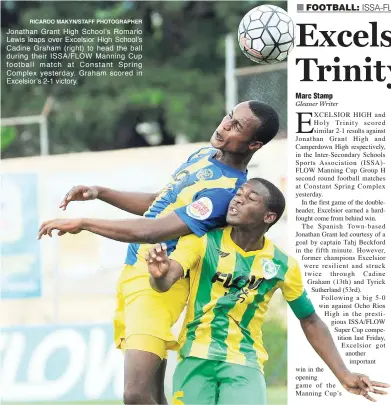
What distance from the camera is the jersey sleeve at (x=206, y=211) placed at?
5590mm

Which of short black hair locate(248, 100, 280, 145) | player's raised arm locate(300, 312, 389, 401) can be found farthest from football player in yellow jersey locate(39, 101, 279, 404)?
player's raised arm locate(300, 312, 389, 401)

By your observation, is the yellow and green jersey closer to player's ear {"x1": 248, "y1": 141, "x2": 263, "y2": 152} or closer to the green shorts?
the green shorts

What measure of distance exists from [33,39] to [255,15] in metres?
2.92

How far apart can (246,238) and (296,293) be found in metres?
0.47

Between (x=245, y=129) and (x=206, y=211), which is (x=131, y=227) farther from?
(x=245, y=129)

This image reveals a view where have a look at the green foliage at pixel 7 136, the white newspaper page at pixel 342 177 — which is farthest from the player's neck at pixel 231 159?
the green foliage at pixel 7 136

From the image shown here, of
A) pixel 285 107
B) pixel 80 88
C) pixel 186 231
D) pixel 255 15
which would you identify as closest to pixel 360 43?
pixel 255 15

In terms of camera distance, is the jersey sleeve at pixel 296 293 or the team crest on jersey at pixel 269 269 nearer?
the team crest on jersey at pixel 269 269

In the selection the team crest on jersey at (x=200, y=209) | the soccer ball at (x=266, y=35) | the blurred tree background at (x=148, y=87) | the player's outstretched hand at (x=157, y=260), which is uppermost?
the blurred tree background at (x=148, y=87)

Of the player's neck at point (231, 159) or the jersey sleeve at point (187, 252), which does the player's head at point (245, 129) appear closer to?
the player's neck at point (231, 159)

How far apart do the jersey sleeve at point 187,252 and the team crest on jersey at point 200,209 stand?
12 centimetres

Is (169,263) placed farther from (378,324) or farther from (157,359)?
(378,324)

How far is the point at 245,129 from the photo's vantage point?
5.75 m

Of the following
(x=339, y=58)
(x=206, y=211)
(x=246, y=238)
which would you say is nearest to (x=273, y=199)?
(x=246, y=238)
